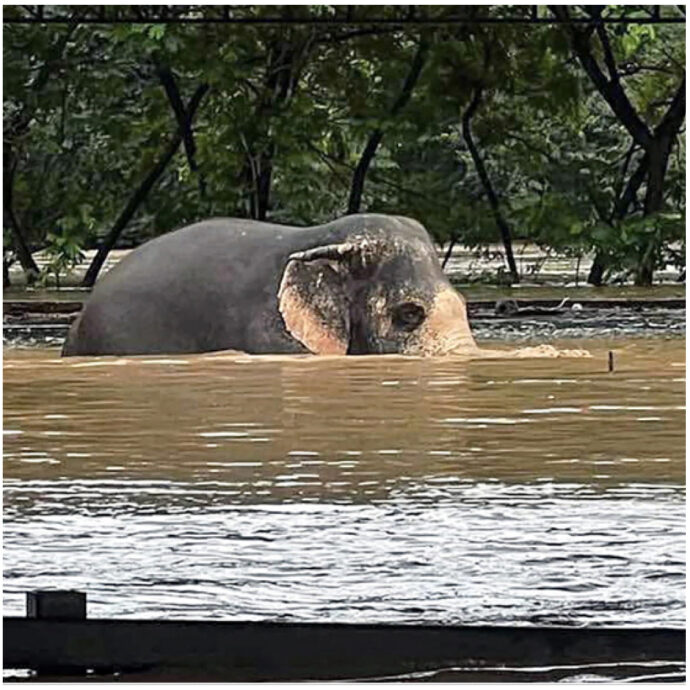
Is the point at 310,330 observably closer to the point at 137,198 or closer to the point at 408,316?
the point at 408,316

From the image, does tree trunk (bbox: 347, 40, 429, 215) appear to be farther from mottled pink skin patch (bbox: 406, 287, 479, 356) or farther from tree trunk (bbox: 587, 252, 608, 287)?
mottled pink skin patch (bbox: 406, 287, 479, 356)

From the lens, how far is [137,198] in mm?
26453

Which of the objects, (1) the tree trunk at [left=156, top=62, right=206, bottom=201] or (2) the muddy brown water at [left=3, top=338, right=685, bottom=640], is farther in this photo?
→ (1) the tree trunk at [left=156, top=62, right=206, bottom=201]

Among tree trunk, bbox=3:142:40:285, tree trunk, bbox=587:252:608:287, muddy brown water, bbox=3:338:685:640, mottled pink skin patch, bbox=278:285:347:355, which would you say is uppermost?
→ tree trunk, bbox=3:142:40:285

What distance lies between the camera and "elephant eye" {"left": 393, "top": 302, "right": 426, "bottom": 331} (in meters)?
17.5

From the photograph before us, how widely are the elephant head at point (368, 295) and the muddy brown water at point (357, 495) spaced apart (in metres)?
1.75

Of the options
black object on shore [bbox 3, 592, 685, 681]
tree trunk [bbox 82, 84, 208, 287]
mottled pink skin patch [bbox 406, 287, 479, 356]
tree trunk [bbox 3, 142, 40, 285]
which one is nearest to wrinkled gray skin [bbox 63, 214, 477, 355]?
mottled pink skin patch [bbox 406, 287, 479, 356]

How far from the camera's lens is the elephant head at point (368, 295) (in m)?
17.5

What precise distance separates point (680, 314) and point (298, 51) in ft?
22.4

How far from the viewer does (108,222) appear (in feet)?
95.7

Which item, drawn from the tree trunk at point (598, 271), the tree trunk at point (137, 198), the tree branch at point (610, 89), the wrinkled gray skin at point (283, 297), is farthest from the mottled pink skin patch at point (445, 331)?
the tree trunk at point (137, 198)

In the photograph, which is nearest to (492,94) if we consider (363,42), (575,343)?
(363,42)

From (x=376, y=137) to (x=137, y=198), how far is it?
2.60 metres

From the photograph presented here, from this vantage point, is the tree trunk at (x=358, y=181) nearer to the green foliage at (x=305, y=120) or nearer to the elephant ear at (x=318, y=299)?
the green foliage at (x=305, y=120)
